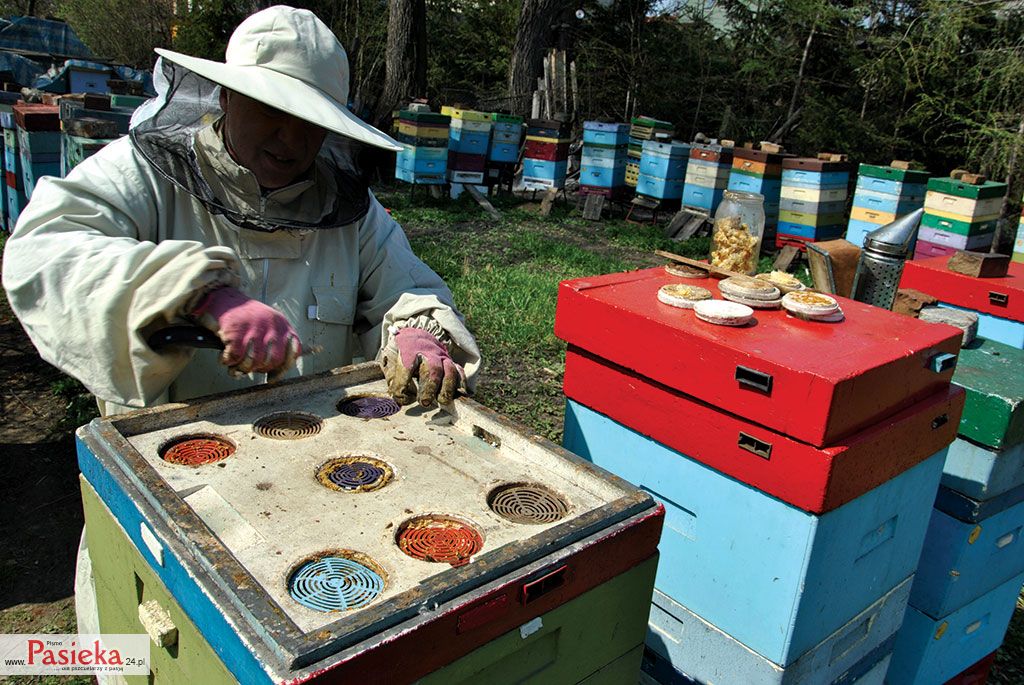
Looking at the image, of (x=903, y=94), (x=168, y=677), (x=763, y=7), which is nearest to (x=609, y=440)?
(x=168, y=677)

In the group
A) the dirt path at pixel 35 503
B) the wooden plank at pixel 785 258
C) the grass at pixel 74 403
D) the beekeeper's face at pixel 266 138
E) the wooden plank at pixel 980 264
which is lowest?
the dirt path at pixel 35 503

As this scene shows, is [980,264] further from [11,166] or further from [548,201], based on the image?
[548,201]

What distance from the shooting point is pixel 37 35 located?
12.4m

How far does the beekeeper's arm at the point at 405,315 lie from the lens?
1.36 metres

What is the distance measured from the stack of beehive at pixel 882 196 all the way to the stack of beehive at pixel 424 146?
4.07 meters

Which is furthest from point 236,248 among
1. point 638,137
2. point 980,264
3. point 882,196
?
point 638,137

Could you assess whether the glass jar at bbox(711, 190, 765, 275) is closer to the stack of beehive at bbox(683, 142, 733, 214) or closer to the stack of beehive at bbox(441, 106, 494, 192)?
the stack of beehive at bbox(683, 142, 733, 214)

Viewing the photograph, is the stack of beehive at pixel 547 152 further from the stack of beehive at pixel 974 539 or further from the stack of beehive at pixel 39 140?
the stack of beehive at pixel 974 539

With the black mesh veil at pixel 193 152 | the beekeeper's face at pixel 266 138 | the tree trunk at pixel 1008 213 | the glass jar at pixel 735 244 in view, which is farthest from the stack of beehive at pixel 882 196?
the beekeeper's face at pixel 266 138

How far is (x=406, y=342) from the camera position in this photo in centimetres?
140

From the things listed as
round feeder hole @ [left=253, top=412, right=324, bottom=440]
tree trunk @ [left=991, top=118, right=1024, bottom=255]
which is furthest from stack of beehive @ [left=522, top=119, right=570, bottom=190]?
round feeder hole @ [left=253, top=412, right=324, bottom=440]

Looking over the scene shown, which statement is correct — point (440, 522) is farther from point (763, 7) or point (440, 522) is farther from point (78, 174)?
point (763, 7)

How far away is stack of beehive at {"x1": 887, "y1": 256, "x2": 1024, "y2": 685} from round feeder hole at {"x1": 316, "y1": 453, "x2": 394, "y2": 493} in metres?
1.23

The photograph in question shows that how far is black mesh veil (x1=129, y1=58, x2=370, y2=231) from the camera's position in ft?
4.44
